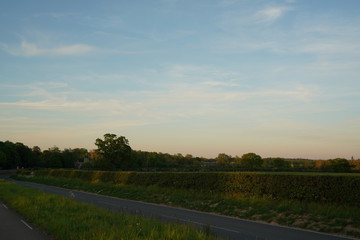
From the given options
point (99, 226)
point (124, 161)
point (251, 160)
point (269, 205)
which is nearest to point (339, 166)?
point (251, 160)

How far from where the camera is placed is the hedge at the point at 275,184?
60.4ft

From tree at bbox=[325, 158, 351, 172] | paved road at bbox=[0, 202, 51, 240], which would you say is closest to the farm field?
paved road at bbox=[0, 202, 51, 240]

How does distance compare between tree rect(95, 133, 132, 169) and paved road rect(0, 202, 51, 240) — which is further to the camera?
tree rect(95, 133, 132, 169)

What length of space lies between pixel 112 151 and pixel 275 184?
79.5 m

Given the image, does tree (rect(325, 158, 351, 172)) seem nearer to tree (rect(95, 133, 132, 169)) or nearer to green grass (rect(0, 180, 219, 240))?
tree (rect(95, 133, 132, 169))

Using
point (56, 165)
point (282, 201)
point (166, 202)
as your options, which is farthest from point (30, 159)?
point (282, 201)

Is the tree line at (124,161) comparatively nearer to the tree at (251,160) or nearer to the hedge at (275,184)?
the tree at (251,160)

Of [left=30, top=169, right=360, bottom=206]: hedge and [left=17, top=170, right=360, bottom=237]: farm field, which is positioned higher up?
[left=30, top=169, right=360, bottom=206]: hedge

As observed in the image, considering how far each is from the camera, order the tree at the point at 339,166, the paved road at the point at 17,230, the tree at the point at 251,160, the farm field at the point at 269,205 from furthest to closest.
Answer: the tree at the point at 251,160
the tree at the point at 339,166
the farm field at the point at 269,205
the paved road at the point at 17,230

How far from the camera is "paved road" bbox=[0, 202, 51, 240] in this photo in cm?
1241

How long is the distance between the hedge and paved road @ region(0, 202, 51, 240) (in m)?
14.4

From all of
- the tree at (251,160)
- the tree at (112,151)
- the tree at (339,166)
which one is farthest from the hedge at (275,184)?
the tree at (251,160)

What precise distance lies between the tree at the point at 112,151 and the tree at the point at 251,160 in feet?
202

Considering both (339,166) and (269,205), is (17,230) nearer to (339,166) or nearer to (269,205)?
(269,205)
